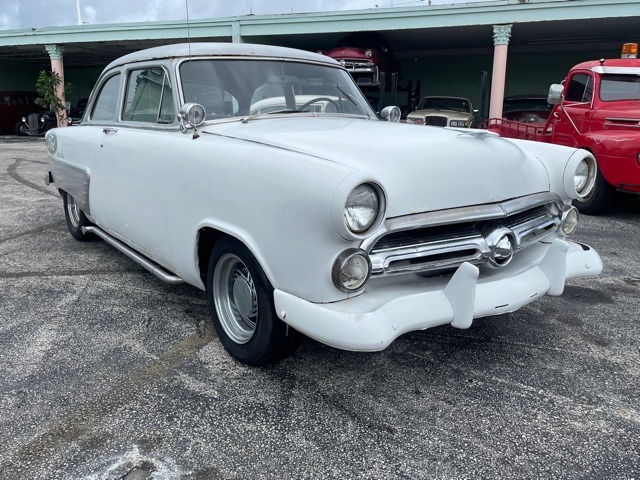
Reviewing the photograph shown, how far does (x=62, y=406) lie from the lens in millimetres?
2438

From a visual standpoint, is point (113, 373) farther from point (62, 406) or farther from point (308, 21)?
point (308, 21)

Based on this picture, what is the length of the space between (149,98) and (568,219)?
269cm

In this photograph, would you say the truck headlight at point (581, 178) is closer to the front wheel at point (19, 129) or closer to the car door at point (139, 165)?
the car door at point (139, 165)

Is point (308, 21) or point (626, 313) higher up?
point (308, 21)

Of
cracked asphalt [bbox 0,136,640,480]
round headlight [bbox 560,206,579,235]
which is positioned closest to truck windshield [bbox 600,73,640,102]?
cracked asphalt [bbox 0,136,640,480]

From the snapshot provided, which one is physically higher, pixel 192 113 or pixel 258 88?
pixel 258 88

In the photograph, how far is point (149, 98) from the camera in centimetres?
356

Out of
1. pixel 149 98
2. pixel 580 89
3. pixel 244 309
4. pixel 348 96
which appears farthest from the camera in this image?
pixel 580 89

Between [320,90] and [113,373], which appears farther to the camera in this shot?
[320,90]

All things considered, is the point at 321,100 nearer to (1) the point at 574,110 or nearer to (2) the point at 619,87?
(1) the point at 574,110

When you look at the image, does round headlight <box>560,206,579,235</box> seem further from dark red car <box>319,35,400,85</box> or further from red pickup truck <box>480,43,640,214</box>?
dark red car <box>319,35,400,85</box>

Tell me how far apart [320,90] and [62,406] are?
2445 millimetres

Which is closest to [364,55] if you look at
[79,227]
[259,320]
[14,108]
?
[79,227]

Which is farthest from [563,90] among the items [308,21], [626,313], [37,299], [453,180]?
[308,21]
